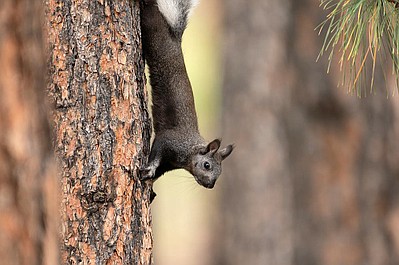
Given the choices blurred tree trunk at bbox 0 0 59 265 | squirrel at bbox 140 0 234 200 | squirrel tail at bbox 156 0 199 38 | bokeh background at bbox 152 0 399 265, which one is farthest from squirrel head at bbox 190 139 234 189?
blurred tree trunk at bbox 0 0 59 265

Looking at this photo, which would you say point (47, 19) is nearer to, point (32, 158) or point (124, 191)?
point (124, 191)

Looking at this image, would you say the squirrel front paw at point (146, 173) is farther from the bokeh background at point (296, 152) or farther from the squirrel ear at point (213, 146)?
the bokeh background at point (296, 152)

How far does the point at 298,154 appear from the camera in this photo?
26.9 feet

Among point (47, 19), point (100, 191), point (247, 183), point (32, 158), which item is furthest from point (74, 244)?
point (247, 183)

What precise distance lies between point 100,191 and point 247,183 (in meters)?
5.36

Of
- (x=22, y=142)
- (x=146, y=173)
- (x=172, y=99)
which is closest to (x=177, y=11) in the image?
(x=172, y=99)

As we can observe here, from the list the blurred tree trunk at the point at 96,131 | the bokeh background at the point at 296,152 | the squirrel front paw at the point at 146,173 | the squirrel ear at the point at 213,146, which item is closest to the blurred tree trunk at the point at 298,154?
the bokeh background at the point at 296,152

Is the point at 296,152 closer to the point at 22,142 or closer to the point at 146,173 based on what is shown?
the point at 146,173

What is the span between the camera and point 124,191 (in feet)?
11.2

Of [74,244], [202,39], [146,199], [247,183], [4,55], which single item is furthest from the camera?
[202,39]

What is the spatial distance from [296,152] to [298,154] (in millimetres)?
73

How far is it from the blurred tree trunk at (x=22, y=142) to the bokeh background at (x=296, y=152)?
535 centimetres

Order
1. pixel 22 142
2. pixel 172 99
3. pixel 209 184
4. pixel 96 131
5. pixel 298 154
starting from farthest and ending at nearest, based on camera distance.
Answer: pixel 298 154
pixel 209 184
pixel 172 99
pixel 96 131
pixel 22 142

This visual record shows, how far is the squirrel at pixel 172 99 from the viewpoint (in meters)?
4.22
